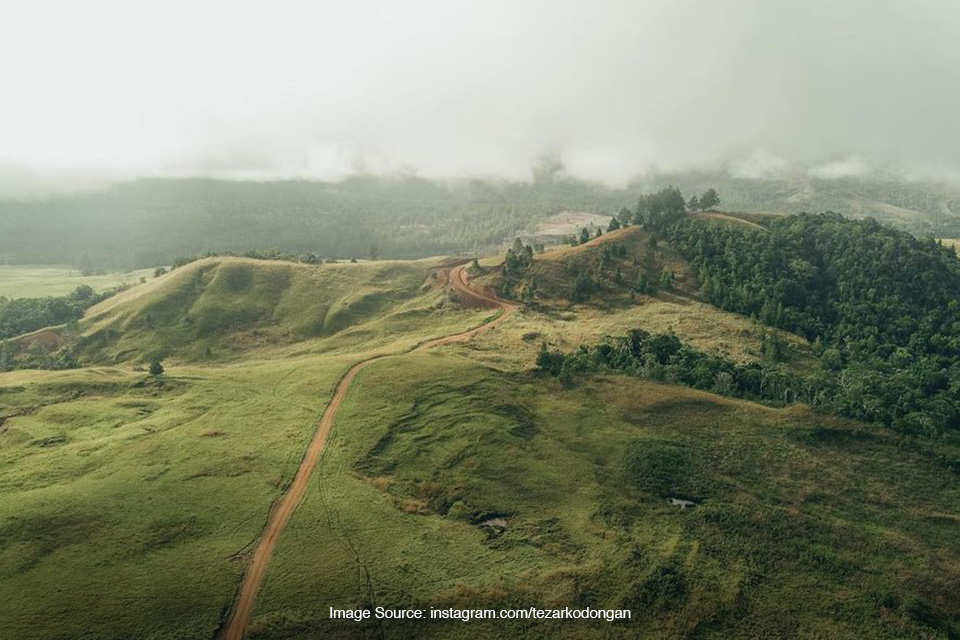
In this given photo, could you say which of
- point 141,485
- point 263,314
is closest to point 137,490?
point 141,485

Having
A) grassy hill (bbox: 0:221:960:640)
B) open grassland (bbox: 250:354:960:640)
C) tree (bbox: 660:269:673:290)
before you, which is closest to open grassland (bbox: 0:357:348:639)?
grassy hill (bbox: 0:221:960:640)

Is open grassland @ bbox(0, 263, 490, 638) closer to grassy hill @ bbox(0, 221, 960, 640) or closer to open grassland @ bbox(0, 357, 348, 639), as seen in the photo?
open grassland @ bbox(0, 357, 348, 639)

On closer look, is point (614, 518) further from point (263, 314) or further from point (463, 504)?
point (263, 314)

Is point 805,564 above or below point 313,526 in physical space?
below

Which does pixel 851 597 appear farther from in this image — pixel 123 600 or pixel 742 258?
pixel 742 258

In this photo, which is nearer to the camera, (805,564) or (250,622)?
(250,622)

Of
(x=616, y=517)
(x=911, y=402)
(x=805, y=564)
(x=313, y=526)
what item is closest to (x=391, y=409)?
(x=313, y=526)
